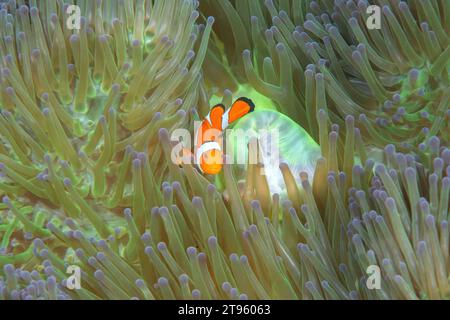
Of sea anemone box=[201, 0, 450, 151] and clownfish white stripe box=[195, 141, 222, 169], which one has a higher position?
sea anemone box=[201, 0, 450, 151]

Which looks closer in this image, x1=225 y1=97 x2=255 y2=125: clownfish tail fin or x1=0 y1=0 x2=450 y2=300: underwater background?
x1=0 y1=0 x2=450 y2=300: underwater background

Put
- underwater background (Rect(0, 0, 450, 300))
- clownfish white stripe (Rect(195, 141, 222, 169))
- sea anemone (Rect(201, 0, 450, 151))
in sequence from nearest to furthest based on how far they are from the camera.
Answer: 1. underwater background (Rect(0, 0, 450, 300))
2. clownfish white stripe (Rect(195, 141, 222, 169))
3. sea anemone (Rect(201, 0, 450, 151))

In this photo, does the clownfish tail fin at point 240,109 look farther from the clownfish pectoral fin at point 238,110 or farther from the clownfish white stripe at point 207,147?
the clownfish white stripe at point 207,147

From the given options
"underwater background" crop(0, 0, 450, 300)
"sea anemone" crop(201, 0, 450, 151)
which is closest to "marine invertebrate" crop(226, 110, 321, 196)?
"underwater background" crop(0, 0, 450, 300)

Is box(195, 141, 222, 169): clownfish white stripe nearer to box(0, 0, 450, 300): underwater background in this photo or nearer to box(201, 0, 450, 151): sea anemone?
box(0, 0, 450, 300): underwater background

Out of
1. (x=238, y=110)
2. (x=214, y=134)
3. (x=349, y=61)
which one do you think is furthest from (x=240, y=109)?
(x=349, y=61)

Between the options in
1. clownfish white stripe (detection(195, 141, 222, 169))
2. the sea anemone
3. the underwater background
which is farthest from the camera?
the sea anemone

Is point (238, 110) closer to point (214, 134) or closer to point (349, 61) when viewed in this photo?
point (214, 134)
